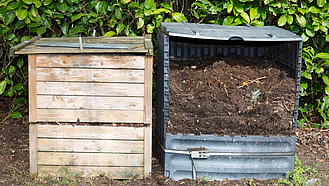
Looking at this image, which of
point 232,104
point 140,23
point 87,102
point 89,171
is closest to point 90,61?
point 87,102

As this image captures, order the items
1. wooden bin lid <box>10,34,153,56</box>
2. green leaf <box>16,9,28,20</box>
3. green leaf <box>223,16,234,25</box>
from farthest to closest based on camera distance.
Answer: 1. green leaf <box>223,16,234,25</box>
2. green leaf <box>16,9,28,20</box>
3. wooden bin lid <box>10,34,153,56</box>

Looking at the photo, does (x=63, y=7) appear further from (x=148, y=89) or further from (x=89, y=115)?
(x=148, y=89)

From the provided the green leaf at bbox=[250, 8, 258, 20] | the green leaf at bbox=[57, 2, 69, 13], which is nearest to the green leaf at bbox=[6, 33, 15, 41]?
the green leaf at bbox=[57, 2, 69, 13]

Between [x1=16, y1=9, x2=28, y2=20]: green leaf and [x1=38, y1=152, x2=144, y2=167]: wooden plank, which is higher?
[x1=16, y1=9, x2=28, y2=20]: green leaf

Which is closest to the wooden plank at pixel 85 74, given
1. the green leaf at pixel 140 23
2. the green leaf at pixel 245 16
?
the green leaf at pixel 140 23

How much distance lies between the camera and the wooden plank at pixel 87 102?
3428mm

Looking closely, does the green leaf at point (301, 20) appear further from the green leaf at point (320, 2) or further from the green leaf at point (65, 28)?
the green leaf at point (65, 28)

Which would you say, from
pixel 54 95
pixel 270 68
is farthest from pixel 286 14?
pixel 54 95

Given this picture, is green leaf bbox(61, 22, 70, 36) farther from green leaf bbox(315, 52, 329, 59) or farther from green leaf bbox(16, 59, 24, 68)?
green leaf bbox(315, 52, 329, 59)

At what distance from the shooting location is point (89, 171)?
3.56 meters

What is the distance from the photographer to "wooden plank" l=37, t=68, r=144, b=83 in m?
3.39

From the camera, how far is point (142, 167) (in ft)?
11.8

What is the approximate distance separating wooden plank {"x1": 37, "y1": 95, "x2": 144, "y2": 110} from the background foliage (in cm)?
136

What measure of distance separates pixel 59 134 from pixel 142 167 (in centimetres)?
86
